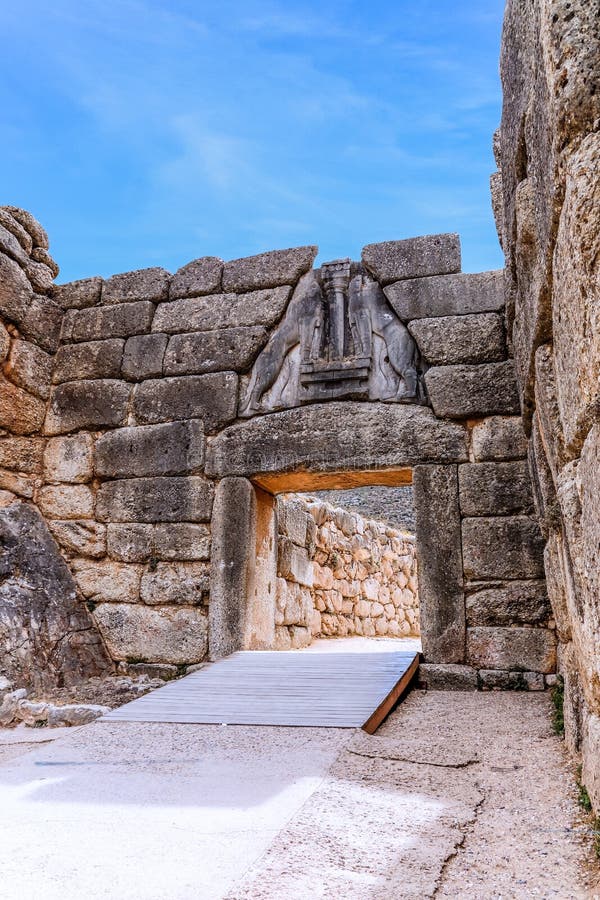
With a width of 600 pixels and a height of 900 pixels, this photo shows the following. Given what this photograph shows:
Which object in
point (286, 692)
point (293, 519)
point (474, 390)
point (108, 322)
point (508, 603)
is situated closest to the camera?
point (286, 692)

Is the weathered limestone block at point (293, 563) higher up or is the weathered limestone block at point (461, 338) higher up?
the weathered limestone block at point (461, 338)

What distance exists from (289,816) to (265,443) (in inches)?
137

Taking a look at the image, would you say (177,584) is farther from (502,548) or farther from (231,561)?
(502,548)

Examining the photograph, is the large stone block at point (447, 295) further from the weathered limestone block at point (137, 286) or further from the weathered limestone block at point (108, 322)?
the weathered limestone block at point (108, 322)

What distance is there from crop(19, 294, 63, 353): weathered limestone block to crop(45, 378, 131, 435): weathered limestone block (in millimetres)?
448

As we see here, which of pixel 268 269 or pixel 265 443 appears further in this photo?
pixel 268 269

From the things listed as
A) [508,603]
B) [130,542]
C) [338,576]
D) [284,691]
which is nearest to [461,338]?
[508,603]

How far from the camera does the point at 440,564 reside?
493cm

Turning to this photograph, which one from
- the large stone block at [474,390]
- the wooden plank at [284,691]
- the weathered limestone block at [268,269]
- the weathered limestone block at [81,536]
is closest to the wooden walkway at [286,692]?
the wooden plank at [284,691]

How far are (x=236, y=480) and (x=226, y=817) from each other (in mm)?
3383

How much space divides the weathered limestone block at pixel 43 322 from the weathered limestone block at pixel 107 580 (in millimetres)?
1984

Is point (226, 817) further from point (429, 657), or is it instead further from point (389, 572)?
point (389, 572)

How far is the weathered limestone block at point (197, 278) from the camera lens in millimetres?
6121

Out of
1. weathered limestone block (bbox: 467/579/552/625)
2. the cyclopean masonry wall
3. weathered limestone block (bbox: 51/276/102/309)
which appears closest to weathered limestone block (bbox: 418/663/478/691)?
the cyclopean masonry wall
